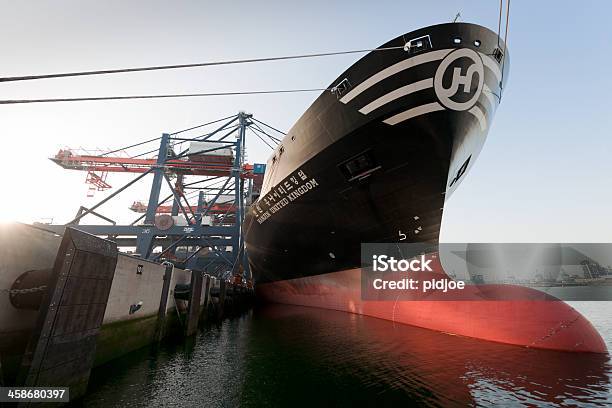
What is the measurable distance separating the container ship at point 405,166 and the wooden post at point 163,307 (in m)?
5.10

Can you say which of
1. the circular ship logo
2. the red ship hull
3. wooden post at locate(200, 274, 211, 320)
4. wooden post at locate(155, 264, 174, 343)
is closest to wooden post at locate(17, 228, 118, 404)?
wooden post at locate(155, 264, 174, 343)

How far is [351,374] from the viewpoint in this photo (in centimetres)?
552

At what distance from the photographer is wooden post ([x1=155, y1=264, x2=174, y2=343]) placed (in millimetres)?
8008

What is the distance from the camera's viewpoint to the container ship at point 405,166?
7742 mm

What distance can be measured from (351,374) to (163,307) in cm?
587

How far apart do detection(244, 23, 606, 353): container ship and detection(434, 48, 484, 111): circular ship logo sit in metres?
0.03

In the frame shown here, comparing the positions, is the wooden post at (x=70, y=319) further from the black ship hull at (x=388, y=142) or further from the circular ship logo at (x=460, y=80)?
the circular ship logo at (x=460, y=80)

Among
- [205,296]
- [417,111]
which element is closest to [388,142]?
[417,111]

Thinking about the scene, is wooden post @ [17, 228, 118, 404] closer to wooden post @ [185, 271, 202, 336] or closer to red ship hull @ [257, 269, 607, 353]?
wooden post @ [185, 271, 202, 336]

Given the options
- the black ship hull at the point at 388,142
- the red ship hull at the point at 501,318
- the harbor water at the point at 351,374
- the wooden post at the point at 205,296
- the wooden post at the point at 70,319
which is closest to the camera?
the wooden post at the point at 70,319

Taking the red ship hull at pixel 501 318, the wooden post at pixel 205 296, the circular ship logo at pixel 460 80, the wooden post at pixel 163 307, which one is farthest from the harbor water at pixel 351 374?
the circular ship logo at pixel 460 80

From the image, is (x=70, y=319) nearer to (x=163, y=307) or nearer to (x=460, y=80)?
(x=163, y=307)

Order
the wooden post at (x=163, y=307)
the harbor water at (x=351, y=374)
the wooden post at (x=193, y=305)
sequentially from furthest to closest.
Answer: the wooden post at (x=193, y=305) → the wooden post at (x=163, y=307) → the harbor water at (x=351, y=374)

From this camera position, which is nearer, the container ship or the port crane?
the container ship
